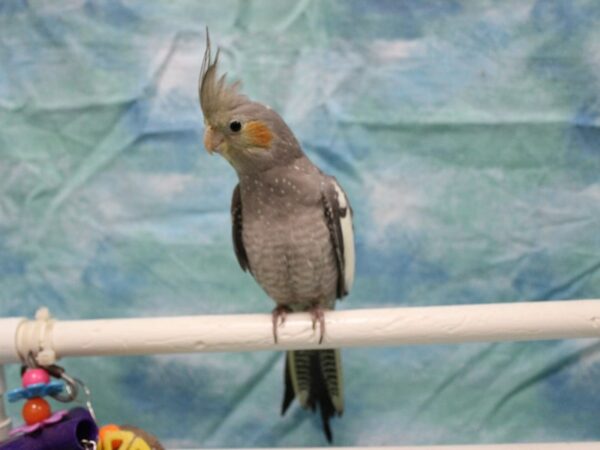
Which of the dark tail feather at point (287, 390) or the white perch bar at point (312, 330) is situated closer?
the white perch bar at point (312, 330)

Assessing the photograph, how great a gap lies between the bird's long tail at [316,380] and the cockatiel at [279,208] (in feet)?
0.31

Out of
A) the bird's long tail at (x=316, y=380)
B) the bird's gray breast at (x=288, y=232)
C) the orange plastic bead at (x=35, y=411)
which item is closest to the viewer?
the orange plastic bead at (x=35, y=411)

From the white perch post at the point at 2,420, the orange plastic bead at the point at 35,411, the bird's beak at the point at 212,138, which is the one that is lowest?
the white perch post at the point at 2,420

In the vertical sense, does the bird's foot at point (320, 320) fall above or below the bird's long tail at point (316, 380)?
above

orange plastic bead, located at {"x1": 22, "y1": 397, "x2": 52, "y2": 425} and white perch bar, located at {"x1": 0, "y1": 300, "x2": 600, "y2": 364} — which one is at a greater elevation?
white perch bar, located at {"x1": 0, "y1": 300, "x2": 600, "y2": 364}

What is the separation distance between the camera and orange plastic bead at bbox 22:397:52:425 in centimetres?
68

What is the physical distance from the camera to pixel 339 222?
33.4 inches

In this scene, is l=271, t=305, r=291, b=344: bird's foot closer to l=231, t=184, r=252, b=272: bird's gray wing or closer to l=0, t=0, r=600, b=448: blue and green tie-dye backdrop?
l=231, t=184, r=252, b=272: bird's gray wing

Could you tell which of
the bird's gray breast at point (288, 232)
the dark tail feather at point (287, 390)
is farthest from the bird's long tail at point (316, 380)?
the bird's gray breast at point (288, 232)

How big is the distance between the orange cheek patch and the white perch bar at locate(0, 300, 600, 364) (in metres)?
0.23

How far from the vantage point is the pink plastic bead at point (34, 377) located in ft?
2.31

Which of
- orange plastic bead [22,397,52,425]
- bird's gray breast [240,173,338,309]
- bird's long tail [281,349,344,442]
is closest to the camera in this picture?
orange plastic bead [22,397,52,425]

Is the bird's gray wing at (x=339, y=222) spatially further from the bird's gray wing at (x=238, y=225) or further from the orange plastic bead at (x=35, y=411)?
the orange plastic bead at (x=35, y=411)

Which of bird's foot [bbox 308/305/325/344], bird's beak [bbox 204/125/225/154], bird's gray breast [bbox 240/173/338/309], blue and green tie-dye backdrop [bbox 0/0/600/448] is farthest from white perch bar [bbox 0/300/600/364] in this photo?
blue and green tie-dye backdrop [bbox 0/0/600/448]
